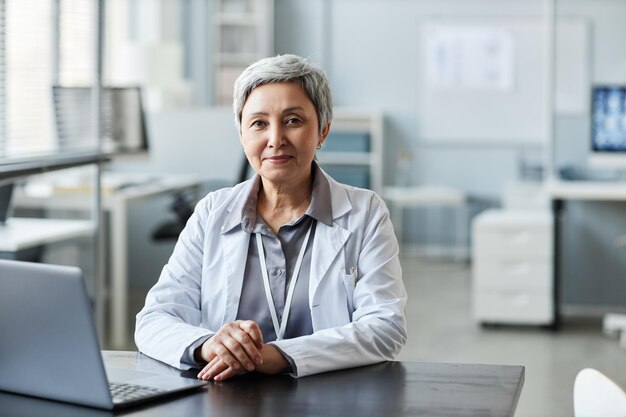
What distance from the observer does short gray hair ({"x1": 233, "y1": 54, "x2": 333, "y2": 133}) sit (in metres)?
1.99

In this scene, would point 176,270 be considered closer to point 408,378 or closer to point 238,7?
point 408,378

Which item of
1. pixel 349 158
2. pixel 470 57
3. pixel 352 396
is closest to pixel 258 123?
pixel 352 396

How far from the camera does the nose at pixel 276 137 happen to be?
197cm

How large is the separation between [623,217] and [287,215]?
4.07 meters

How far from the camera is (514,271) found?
5.55 metres

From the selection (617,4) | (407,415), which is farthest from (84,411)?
(617,4)

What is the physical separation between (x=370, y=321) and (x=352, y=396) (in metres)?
0.31

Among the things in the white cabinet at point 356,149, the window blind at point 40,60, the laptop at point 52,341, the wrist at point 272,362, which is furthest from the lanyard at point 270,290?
the white cabinet at point 356,149

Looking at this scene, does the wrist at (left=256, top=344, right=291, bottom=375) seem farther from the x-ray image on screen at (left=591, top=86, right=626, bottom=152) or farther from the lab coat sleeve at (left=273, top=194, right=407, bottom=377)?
the x-ray image on screen at (left=591, top=86, right=626, bottom=152)

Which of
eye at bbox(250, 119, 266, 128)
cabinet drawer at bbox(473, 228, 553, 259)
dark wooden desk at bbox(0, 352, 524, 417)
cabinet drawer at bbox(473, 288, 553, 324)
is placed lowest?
cabinet drawer at bbox(473, 288, 553, 324)

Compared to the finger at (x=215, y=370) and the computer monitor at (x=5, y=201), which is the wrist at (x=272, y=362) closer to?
the finger at (x=215, y=370)

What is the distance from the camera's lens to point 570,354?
4859 mm

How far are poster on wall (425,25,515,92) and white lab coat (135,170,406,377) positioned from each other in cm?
684

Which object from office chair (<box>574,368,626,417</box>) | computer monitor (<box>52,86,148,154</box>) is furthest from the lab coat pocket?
computer monitor (<box>52,86,148,154</box>)
